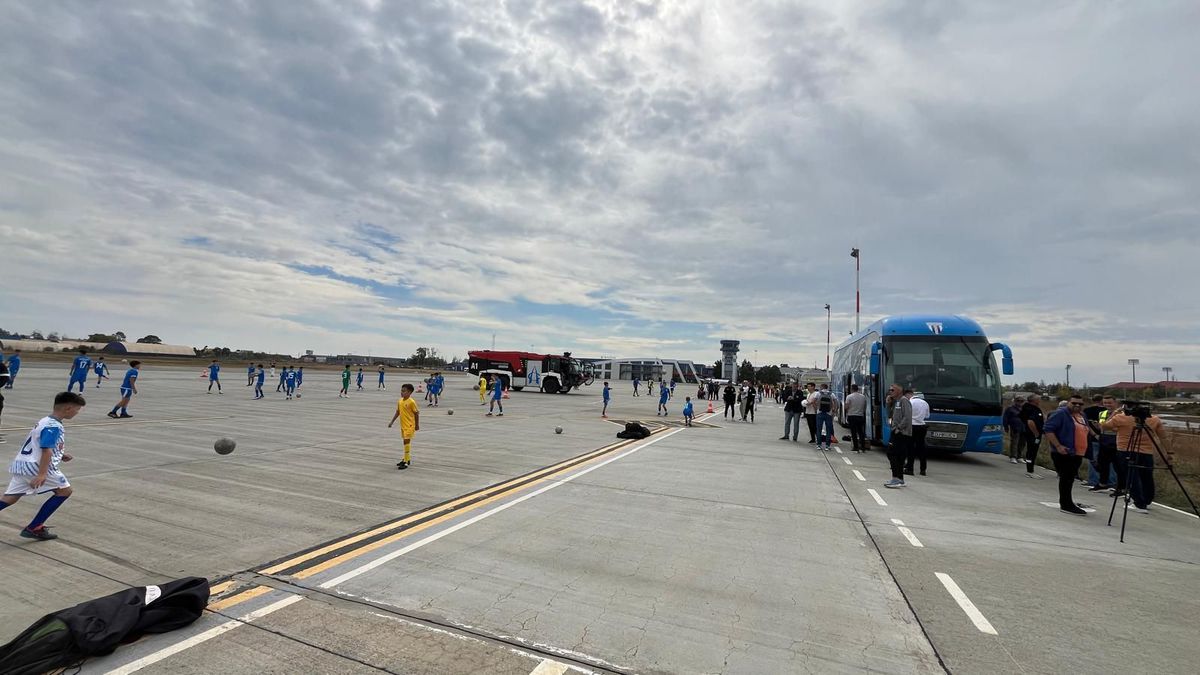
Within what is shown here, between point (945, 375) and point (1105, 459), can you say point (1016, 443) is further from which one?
point (1105, 459)

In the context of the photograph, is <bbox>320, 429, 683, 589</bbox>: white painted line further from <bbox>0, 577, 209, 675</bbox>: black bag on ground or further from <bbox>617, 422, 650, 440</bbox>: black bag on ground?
<bbox>617, 422, 650, 440</bbox>: black bag on ground

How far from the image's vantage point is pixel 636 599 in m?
4.05

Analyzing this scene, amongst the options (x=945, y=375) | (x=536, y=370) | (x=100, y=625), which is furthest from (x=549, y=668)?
(x=536, y=370)

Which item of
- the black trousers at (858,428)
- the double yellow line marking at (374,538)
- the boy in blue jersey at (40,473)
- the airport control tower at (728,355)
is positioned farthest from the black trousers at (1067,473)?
the airport control tower at (728,355)

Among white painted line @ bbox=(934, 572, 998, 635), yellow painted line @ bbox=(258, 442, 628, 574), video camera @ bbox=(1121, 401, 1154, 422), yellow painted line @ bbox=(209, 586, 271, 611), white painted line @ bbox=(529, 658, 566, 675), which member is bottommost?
yellow painted line @ bbox=(209, 586, 271, 611)

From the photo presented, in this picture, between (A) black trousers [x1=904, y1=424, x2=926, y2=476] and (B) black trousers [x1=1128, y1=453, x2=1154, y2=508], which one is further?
(A) black trousers [x1=904, y1=424, x2=926, y2=476]

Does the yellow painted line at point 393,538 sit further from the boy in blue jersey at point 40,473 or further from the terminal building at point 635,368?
the terminal building at point 635,368

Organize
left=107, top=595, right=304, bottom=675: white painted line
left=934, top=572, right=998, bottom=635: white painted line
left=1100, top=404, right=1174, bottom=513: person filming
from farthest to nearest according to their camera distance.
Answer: left=1100, top=404, right=1174, bottom=513: person filming → left=934, top=572, right=998, bottom=635: white painted line → left=107, top=595, right=304, bottom=675: white painted line

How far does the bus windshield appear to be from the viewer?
11953 millimetres

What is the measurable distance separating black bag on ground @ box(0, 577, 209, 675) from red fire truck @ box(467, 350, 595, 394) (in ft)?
124

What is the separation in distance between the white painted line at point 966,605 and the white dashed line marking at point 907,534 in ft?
3.19

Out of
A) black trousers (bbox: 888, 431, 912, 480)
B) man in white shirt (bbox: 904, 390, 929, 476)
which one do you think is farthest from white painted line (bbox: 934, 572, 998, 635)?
man in white shirt (bbox: 904, 390, 929, 476)

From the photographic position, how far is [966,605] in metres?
4.18

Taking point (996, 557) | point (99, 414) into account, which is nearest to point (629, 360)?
Answer: point (99, 414)
